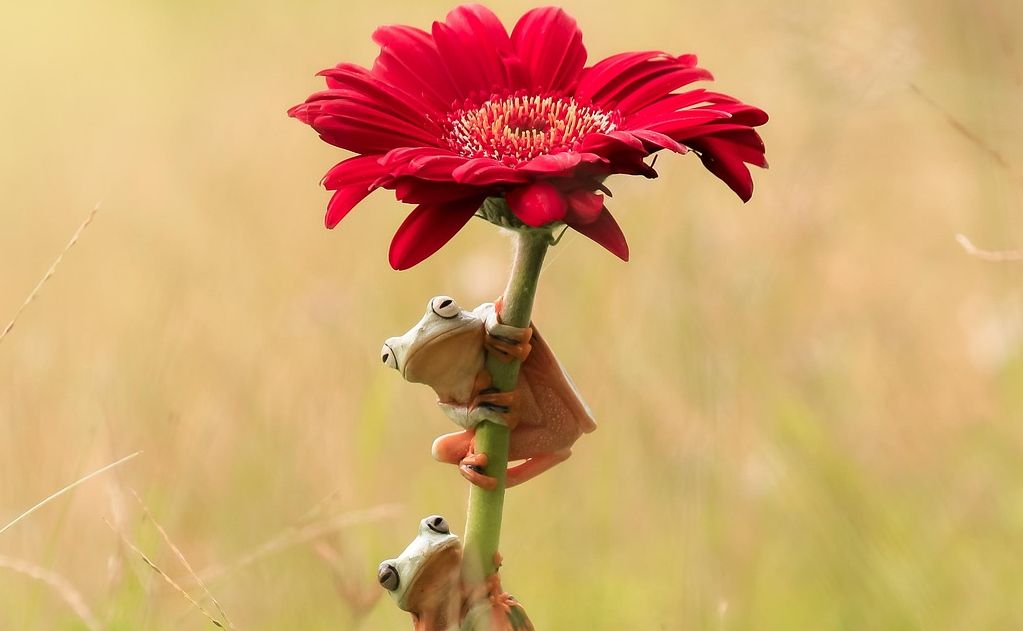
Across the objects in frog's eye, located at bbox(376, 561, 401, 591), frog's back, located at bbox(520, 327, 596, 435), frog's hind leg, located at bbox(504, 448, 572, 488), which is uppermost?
frog's back, located at bbox(520, 327, 596, 435)

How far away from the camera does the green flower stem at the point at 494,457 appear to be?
0.55 m

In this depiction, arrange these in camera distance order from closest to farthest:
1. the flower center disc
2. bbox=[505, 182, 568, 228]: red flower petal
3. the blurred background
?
bbox=[505, 182, 568, 228]: red flower petal
the flower center disc
the blurred background

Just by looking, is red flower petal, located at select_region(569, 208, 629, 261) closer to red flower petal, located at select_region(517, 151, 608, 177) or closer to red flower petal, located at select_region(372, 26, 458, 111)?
red flower petal, located at select_region(517, 151, 608, 177)

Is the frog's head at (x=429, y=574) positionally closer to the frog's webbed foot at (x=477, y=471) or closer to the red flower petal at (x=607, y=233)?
the frog's webbed foot at (x=477, y=471)

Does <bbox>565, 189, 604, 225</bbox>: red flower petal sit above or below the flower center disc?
below

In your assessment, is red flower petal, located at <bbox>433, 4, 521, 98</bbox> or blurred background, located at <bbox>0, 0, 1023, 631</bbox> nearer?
red flower petal, located at <bbox>433, 4, 521, 98</bbox>

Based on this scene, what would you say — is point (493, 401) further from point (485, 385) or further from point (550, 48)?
point (550, 48)

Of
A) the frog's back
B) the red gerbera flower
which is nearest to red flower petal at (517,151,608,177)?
the red gerbera flower

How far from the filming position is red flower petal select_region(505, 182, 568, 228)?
469 millimetres

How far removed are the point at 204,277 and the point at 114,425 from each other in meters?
0.45

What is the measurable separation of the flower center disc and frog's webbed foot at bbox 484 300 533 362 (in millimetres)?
75

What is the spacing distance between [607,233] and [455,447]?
14cm

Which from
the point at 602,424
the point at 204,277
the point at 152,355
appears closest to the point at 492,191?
the point at 152,355

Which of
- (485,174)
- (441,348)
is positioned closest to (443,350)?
(441,348)
